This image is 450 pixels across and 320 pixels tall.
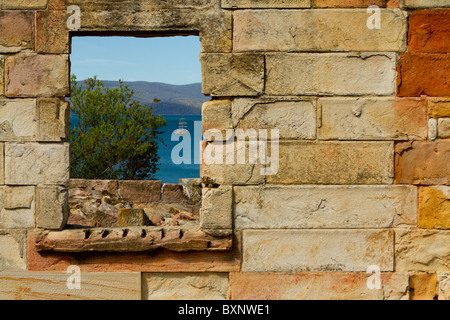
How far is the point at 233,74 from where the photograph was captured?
4.46 m

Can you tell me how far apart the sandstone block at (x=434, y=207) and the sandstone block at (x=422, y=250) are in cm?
7

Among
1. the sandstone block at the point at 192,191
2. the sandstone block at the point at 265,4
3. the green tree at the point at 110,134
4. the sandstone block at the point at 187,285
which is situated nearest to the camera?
the sandstone block at the point at 265,4

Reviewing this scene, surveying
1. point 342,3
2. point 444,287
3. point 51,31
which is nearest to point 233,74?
point 342,3

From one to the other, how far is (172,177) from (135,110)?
118 feet

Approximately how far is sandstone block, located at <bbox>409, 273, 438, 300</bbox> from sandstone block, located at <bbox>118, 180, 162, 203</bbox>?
630 cm

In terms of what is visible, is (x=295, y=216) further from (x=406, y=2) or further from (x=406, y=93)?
(x=406, y=2)

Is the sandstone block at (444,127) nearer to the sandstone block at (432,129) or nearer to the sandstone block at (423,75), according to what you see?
the sandstone block at (432,129)

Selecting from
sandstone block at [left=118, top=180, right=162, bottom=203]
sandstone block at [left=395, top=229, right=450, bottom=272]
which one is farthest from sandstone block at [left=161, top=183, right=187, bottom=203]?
sandstone block at [left=395, top=229, right=450, bottom=272]

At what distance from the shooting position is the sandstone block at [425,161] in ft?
14.8

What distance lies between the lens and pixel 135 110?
14.4 meters

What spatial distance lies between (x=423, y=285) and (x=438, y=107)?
1.55 meters

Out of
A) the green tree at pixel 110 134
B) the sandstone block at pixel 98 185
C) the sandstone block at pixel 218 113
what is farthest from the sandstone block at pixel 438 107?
the green tree at pixel 110 134

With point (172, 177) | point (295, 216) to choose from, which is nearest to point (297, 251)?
point (295, 216)

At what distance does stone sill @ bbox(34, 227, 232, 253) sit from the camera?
4.45m
